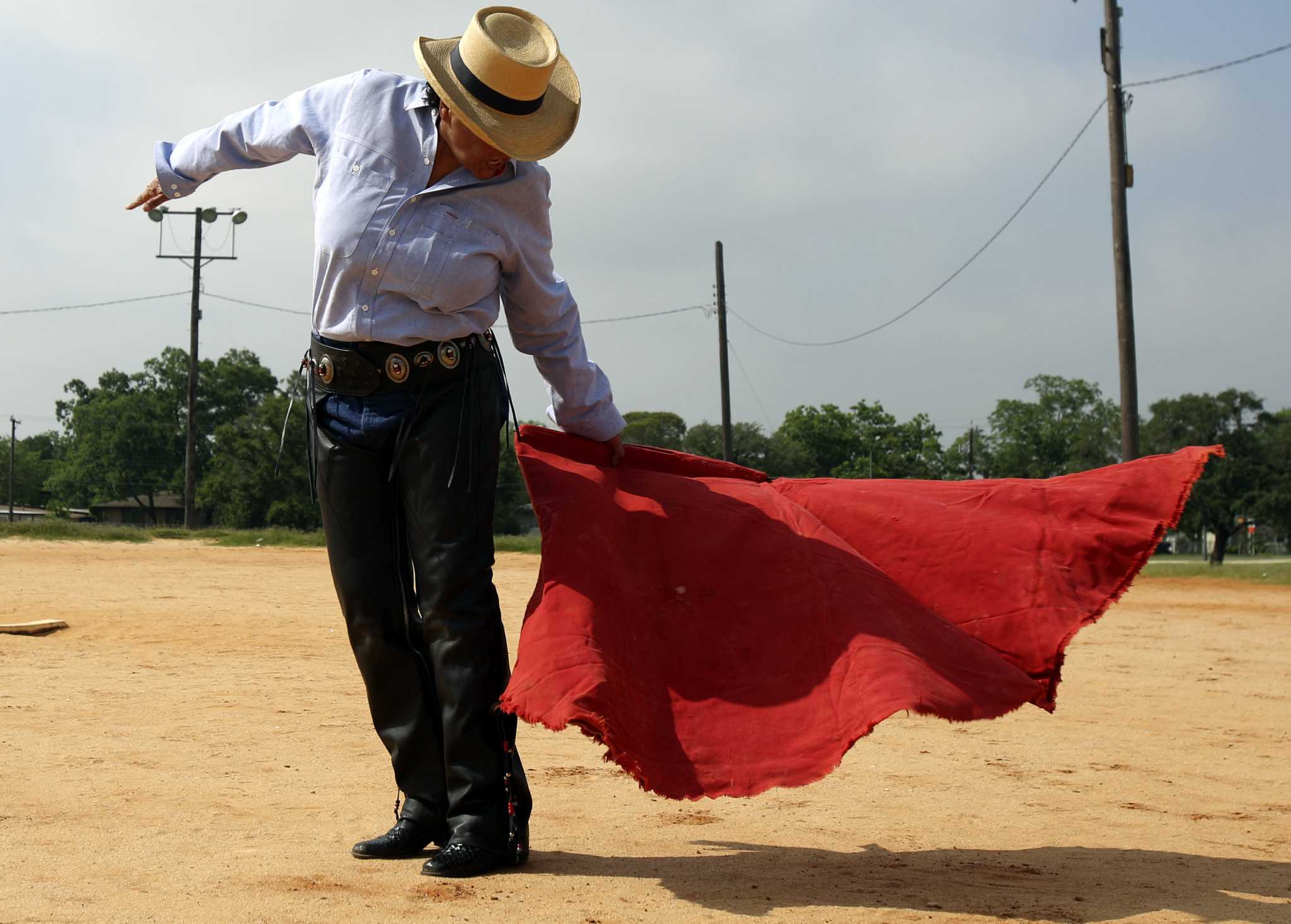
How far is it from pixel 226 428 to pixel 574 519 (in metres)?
60.5

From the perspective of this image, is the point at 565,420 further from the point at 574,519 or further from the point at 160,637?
the point at 160,637

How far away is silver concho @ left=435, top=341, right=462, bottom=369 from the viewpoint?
10.8 feet

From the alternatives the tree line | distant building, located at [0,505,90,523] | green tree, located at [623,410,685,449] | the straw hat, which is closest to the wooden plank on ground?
the straw hat

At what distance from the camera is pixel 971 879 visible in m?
3.29

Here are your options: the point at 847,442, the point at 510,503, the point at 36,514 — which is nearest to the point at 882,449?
the point at 847,442

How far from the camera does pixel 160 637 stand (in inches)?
336

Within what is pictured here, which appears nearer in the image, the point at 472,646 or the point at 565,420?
the point at 472,646

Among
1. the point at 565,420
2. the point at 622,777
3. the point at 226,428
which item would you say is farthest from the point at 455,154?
the point at 226,428

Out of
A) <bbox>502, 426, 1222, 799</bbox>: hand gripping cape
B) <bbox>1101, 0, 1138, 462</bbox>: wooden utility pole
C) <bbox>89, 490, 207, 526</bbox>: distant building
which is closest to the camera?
<bbox>502, 426, 1222, 799</bbox>: hand gripping cape

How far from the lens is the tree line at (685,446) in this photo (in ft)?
153

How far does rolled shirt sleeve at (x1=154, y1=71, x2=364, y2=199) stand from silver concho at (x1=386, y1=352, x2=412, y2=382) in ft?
2.00

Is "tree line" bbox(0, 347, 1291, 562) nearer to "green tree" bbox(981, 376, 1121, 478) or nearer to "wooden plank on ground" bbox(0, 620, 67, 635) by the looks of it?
"green tree" bbox(981, 376, 1121, 478)

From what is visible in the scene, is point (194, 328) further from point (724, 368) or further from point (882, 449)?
point (882, 449)

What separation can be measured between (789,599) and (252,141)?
1935 millimetres
